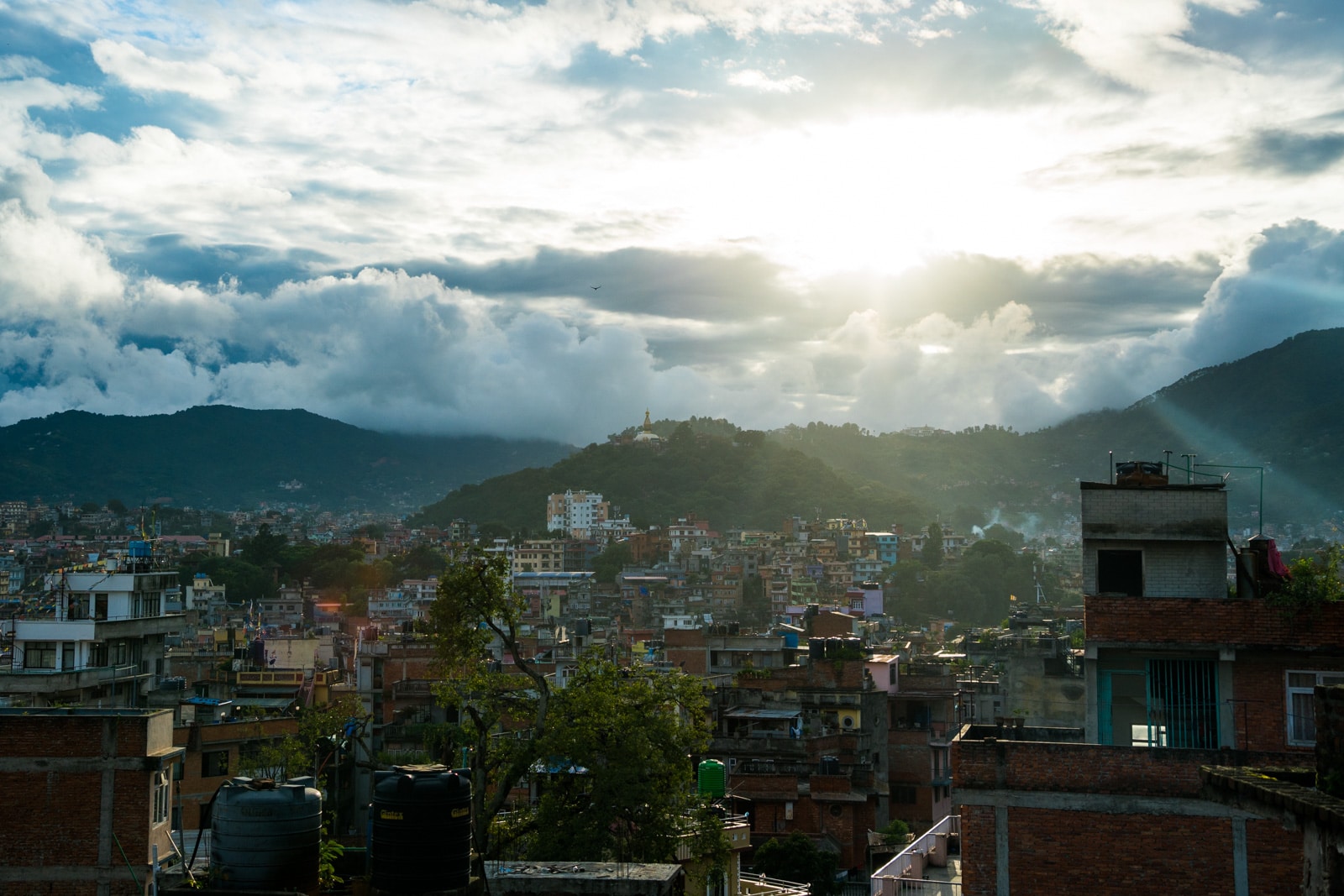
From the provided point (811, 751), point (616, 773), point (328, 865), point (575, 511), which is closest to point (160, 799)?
point (328, 865)

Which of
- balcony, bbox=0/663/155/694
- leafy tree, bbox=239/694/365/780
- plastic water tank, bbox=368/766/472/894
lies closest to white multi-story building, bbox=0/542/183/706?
balcony, bbox=0/663/155/694

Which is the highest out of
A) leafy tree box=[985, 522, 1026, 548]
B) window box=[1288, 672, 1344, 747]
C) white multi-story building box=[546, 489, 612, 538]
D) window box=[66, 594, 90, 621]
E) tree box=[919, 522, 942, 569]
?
white multi-story building box=[546, 489, 612, 538]

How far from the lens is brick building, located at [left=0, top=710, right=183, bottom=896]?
1366cm

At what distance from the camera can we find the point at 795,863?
101 ft

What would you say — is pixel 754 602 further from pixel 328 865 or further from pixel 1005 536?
pixel 328 865

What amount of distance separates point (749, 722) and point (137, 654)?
17754 mm

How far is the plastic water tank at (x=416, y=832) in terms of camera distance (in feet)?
31.7

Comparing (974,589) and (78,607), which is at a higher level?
(974,589)

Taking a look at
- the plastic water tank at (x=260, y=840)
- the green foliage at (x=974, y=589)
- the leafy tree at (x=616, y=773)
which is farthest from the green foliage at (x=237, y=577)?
the plastic water tank at (x=260, y=840)

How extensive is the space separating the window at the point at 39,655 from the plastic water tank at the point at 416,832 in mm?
26620

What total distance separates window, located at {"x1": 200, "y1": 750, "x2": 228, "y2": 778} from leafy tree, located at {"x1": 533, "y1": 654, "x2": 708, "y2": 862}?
13.3m

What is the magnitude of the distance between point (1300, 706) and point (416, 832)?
36.7 feet

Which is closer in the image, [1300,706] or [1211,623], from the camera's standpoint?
[1300,706]

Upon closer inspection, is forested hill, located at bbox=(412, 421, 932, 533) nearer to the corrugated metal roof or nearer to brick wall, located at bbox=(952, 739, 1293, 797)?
the corrugated metal roof
